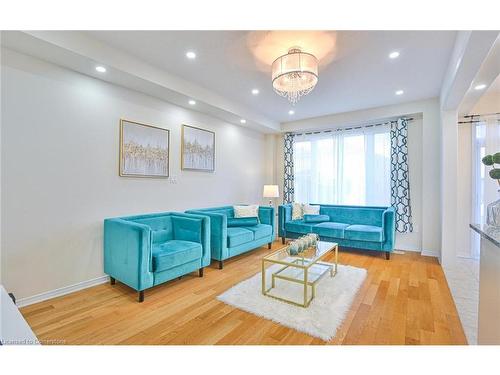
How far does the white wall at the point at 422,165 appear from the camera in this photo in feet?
13.4

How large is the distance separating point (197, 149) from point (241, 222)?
1.52 m

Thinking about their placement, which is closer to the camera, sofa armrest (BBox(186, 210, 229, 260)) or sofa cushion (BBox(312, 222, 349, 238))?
sofa armrest (BBox(186, 210, 229, 260))

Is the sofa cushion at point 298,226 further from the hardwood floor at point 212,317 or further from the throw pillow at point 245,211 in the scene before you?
the hardwood floor at point 212,317

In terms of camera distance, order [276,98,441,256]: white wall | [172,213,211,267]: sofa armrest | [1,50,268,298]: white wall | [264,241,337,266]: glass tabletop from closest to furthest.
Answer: [1,50,268,298]: white wall
[264,241,337,266]: glass tabletop
[172,213,211,267]: sofa armrest
[276,98,441,256]: white wall

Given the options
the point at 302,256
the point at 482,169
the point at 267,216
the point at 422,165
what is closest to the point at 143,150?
the point at 267,216

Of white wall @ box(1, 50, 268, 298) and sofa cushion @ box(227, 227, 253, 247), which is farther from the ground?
white wall @ box(1, 50, 268, 298)

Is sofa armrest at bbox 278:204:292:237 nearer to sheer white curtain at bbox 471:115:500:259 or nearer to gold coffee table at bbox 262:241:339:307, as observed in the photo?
gold coffee table at bbox 262:241:339:307

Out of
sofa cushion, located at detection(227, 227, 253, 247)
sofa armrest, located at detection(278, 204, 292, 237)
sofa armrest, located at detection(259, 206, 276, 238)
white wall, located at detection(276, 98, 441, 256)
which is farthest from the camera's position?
sofa armrest, located at detection(278, 204, 292, 237)

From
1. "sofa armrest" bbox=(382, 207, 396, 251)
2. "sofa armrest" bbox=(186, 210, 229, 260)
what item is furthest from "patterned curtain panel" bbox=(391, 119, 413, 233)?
"sofa armrest" bbox=(186, 210, 229, 260)

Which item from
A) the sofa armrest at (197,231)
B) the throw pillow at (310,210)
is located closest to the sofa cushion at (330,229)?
the throw pillow at (310,210)

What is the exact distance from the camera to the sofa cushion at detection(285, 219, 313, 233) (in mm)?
4594

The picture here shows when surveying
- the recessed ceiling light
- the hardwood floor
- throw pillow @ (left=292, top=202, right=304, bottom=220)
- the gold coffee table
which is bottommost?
the hardwood floor
